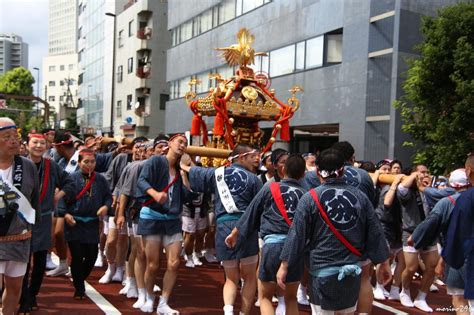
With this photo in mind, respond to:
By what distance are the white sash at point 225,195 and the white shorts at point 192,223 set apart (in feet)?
10.0

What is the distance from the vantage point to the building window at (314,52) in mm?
18422

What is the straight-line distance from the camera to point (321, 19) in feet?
60.3

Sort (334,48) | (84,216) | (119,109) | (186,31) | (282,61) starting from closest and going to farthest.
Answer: (84,216) → (334,48) → (282,61) → (186,31) → (119,109)

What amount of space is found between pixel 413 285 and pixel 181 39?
25773 mm

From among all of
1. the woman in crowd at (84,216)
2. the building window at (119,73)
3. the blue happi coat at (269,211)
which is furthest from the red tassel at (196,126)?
the building window at (119,73)

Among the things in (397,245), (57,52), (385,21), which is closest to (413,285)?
(397,245)

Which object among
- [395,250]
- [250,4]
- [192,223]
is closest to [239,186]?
[395,250]

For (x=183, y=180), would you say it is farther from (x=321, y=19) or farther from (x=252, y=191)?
(x=321, y=19)

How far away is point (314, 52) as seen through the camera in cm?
1878

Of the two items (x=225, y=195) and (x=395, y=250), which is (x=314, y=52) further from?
(x=225, y=195)

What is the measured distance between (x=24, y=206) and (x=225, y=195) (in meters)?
1.88

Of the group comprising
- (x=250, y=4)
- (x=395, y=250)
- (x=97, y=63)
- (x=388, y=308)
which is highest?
(x=97, y=63)

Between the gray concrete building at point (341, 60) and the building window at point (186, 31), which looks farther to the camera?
the building window at point (186, 31)

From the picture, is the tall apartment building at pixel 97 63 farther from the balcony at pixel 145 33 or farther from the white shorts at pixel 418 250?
the white shorts at pixel 418 250
